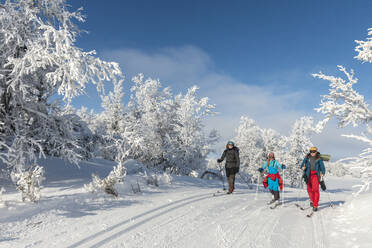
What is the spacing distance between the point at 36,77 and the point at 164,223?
18.6 ft

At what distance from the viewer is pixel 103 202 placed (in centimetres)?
550

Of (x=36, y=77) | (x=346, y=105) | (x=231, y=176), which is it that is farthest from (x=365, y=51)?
(x=36, y=77)

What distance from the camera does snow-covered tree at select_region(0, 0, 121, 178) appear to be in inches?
235

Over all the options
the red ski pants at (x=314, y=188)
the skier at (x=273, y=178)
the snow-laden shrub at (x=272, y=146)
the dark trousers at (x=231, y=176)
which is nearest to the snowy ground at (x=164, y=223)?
the red ski pants at (x=314, y=188)

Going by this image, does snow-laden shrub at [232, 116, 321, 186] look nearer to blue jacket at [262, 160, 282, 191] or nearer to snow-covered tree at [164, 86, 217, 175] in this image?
snow-covered tree at [164, 86, 217, 175]

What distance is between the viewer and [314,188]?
6.39 metres

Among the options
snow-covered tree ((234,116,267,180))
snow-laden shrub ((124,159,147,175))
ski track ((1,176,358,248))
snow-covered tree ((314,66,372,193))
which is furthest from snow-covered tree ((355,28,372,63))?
snow-covered tree ((234,116,267,180))

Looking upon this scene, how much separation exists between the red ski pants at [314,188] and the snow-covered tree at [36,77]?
611cm

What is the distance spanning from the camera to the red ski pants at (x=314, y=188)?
6.25 metres

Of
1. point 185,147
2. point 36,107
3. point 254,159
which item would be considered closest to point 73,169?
point 36,107

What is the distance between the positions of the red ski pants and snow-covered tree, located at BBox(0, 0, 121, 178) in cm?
611

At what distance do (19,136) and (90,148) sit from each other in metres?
3.22

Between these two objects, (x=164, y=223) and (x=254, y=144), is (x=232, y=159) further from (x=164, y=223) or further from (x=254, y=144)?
(x=254, y=144)

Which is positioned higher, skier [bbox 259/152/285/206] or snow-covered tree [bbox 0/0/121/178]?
snow-covered tree [bbox 0/0/121/178]
